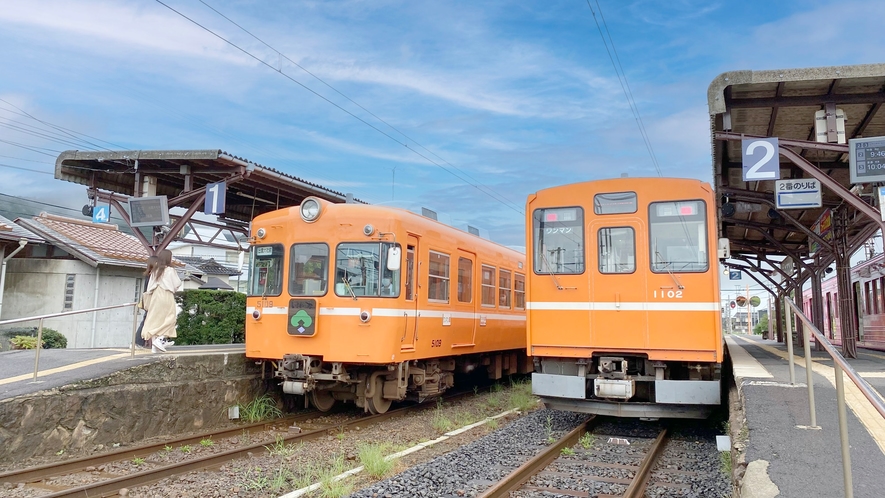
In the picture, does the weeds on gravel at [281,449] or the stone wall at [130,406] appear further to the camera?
the weeds on gravel at [281,449]

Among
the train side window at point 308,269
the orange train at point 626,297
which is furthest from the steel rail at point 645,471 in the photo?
the train side window at point 308,269

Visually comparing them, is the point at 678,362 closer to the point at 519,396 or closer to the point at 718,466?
the point at 718,466

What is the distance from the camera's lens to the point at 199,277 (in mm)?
22359

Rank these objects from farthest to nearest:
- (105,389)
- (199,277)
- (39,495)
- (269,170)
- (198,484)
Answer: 1. (199,277)
2. (269,170)
3. (105,389)
4. (198,484)
5. (39,495)

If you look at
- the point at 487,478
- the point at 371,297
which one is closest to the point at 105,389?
the point at 371,297

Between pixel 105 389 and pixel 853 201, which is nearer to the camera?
pixel 105 389

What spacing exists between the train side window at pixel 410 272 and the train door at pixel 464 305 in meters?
1.56

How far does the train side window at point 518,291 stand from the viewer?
1410 centimetres

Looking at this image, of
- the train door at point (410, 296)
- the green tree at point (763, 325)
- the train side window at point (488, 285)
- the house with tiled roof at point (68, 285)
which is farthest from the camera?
the green tree at point (763, 325)

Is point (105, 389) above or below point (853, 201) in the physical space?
below

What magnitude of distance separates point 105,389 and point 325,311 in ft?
9.39

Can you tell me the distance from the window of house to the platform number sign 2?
54.7 ft

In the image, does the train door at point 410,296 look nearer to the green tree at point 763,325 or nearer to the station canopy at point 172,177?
the station canopy at point 172,177

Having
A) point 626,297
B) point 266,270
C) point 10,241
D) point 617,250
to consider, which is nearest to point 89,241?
point 10,241
